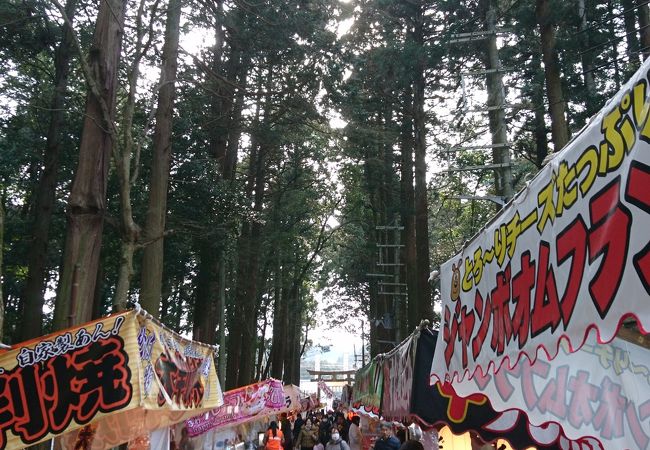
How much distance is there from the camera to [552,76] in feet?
39.5

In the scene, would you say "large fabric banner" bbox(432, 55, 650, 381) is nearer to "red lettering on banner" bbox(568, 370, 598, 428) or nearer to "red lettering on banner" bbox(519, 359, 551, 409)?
"red lettering on banner" bbox(519, 359, 551, 409)

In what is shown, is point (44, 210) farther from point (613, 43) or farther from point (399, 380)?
point (613, 43)

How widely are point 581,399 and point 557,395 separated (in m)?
0.19

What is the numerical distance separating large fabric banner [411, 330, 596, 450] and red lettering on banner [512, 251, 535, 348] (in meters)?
0.58

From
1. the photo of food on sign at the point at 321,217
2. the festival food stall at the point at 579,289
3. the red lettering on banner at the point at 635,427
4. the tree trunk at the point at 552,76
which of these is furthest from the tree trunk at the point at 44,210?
the red lettering on banner at the point at 635,427

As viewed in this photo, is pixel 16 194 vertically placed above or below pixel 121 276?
above

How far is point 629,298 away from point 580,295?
0.33 meters

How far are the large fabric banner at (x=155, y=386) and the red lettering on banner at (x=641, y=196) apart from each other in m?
4.13

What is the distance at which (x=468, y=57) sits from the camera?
54.4 ft

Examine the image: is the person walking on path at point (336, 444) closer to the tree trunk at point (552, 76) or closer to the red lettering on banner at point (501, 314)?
the tree trunk at point (552, 76)

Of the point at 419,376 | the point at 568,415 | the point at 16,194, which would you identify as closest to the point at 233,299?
the point at 16,194

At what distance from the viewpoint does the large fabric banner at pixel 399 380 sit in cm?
663

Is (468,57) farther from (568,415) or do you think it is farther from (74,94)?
(568,415)

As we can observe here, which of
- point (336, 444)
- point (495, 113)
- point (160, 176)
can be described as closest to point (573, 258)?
point (160, 176)
